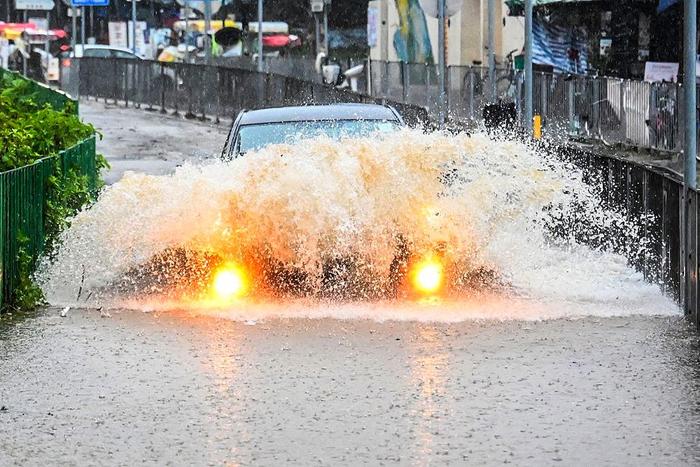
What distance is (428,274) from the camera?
45.4ft

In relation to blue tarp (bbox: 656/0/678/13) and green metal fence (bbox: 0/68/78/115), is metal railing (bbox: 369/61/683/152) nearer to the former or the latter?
blue tarp (bbox: 656/0/678/13)

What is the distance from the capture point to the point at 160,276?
14.2m

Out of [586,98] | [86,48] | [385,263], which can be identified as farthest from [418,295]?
[86,48]

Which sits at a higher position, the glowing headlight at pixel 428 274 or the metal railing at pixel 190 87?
the metal railing at pixel 190 87

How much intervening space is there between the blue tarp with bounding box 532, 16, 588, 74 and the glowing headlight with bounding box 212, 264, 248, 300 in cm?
2442

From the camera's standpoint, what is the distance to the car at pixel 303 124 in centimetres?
1519

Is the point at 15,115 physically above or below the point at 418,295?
above

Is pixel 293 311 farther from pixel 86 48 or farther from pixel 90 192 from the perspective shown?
pixel 86 48

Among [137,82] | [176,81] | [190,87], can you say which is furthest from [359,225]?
[137,82]

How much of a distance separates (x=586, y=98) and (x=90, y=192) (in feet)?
51.2

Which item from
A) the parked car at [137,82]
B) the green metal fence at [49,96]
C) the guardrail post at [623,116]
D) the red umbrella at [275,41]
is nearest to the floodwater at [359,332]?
the guardrail post at [623,116]

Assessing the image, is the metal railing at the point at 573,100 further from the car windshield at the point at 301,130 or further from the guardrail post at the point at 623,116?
the car windshield at the point at 301,130

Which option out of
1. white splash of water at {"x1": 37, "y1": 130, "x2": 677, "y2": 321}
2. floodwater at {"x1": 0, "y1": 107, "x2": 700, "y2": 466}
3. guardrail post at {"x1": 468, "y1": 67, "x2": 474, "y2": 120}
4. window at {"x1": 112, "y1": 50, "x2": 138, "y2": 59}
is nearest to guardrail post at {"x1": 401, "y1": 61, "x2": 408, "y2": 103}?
guardrail post at {"x1": 468, "y1": 67, "x2": 474, "y2": 120}

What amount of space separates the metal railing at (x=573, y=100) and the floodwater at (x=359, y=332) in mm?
11245
